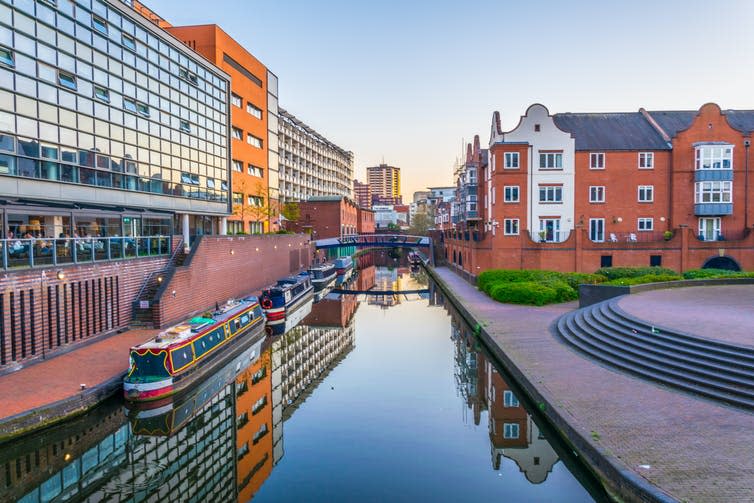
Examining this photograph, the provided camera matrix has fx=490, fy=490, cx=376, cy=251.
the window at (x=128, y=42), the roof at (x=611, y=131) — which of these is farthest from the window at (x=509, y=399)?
the roof at (x=611, y=131)

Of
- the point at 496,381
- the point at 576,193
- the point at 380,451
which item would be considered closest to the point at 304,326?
the point at 496,381

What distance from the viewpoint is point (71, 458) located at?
10.9m

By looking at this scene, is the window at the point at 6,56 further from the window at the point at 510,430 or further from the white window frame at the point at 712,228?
the white window frame at the point at 712,228

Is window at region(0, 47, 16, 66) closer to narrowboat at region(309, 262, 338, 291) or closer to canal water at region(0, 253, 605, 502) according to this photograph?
canal water at region(0, 253, 605, 502)

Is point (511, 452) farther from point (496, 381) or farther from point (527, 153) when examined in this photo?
point (527, 153)

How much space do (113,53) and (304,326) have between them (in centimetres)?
1603

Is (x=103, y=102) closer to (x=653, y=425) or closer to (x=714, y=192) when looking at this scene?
(x=653, y=425)

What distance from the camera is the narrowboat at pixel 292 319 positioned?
25641mm

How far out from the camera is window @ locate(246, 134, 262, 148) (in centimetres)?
3991

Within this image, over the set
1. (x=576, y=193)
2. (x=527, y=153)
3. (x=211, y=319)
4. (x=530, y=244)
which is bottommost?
(x=211, y=319)

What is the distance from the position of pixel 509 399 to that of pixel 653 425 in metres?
4.93

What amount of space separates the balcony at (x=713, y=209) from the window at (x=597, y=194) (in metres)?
6.22

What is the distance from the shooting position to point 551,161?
34.2m

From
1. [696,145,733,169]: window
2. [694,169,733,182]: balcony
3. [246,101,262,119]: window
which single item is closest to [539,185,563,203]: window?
[694,169,733,182]: balcony
